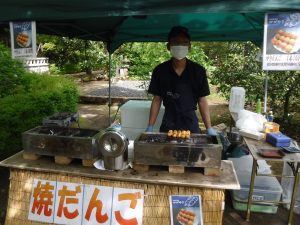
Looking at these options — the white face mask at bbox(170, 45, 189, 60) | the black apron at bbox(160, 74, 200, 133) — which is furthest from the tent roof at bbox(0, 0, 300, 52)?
the black apron at bbox(160, 74, 200, 133)

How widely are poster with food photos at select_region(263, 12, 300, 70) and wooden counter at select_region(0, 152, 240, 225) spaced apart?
924 mm

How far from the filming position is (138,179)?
2.16 meters

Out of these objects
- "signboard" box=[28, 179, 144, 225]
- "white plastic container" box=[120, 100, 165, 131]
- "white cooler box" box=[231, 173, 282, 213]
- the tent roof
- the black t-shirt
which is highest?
the tent roof

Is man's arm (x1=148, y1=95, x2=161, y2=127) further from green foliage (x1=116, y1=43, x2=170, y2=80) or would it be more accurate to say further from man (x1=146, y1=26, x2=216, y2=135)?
green foliage (x1=116, y1=43, x2=170, y2=80)

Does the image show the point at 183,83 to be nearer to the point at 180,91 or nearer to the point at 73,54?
the point at 180,91

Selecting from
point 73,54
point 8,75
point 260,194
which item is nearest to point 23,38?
Result: point 8,75

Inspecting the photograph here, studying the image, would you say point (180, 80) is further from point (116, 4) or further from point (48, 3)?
point (48, 3)

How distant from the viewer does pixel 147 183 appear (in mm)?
2186

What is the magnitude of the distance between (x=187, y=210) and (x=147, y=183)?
0.36 m

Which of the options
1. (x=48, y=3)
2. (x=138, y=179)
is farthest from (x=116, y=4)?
(x=138, y=179)

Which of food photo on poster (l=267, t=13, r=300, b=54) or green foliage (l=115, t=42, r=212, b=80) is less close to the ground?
green foliage (l=115, t=42, r=212, b=80)

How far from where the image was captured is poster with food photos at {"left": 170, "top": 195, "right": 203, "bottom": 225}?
7.04 ft

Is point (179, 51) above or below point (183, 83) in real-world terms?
above

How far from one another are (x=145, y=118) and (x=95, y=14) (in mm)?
2562
